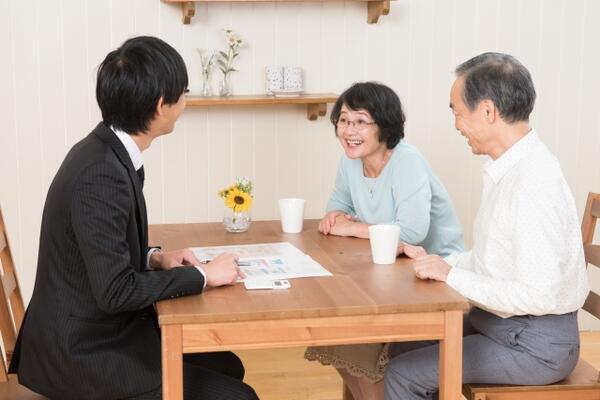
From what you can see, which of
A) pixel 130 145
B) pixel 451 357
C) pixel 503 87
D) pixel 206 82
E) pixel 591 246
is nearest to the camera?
pixel 451 357

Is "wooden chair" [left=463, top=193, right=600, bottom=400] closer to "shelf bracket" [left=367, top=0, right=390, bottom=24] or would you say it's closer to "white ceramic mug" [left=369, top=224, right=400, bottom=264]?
"white ceramic mug" [left=369, top=224, right=400, bottom=264]

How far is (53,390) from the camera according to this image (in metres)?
2.08

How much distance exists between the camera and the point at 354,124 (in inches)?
117

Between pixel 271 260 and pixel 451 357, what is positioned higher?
pixel 271 260

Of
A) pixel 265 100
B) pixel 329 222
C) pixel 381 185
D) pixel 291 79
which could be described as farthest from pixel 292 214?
pixel 291 79

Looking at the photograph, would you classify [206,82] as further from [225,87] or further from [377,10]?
[377,10]

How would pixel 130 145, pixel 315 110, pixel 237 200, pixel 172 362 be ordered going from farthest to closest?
pixel 315 110, pixel 237 200, pixel 130 145, pixel 172 362

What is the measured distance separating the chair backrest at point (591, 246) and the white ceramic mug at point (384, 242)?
55 cm

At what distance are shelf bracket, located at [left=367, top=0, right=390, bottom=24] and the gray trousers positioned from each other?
188cm

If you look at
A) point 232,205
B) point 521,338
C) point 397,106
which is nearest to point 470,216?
point 397,106

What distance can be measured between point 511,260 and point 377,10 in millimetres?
1919

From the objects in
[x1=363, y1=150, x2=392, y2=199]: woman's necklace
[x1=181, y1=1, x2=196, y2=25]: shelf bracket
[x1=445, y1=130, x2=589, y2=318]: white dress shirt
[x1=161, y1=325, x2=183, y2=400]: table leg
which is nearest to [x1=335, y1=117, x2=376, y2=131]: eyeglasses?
[x1=363, y1=150, x2=392, y2=199]: woman's necklace

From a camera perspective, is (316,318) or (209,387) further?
(209,387)

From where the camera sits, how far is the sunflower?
2.77 metres
